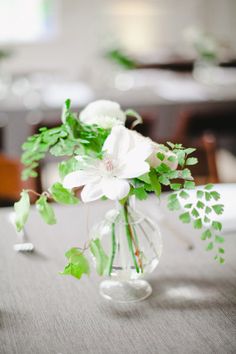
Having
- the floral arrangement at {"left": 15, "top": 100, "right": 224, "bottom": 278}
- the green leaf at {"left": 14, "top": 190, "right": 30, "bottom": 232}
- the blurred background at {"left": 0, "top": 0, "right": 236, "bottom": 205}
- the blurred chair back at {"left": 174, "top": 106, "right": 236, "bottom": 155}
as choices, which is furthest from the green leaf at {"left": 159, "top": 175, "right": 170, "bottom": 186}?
the blurred chair back at {"left": 174, "top": 106, "right": 236, "bottom": 155}

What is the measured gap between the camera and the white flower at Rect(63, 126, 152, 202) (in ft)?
2.96

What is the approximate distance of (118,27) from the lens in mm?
6883

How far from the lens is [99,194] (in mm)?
908

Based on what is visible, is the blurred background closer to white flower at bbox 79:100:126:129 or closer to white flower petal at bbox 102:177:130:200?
white flower at bbox 79:100:126:129

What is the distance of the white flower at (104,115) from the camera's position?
98 cm

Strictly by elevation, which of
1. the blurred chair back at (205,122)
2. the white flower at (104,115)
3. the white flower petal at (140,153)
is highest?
the white flower at (104,115)

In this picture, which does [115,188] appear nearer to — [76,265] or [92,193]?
[92,193]

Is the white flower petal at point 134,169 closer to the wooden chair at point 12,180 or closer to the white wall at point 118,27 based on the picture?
the wooden chair at point 12,180

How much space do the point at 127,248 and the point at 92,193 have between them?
187 millimetres

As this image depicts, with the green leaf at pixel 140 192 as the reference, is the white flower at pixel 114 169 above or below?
above

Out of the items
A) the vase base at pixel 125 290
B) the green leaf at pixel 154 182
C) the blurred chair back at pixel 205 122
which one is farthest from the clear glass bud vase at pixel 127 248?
the blurred chair back at pixel 205 122

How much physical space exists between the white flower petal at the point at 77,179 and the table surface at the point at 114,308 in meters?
0.10

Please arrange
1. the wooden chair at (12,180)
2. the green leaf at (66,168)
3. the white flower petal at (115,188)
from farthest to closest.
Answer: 1. the wooden chair at (12,180)
2. the green leaf at (66,168)
3. the white flower petal at (115,188)

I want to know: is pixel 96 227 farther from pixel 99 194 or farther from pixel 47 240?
pixel 47 240
